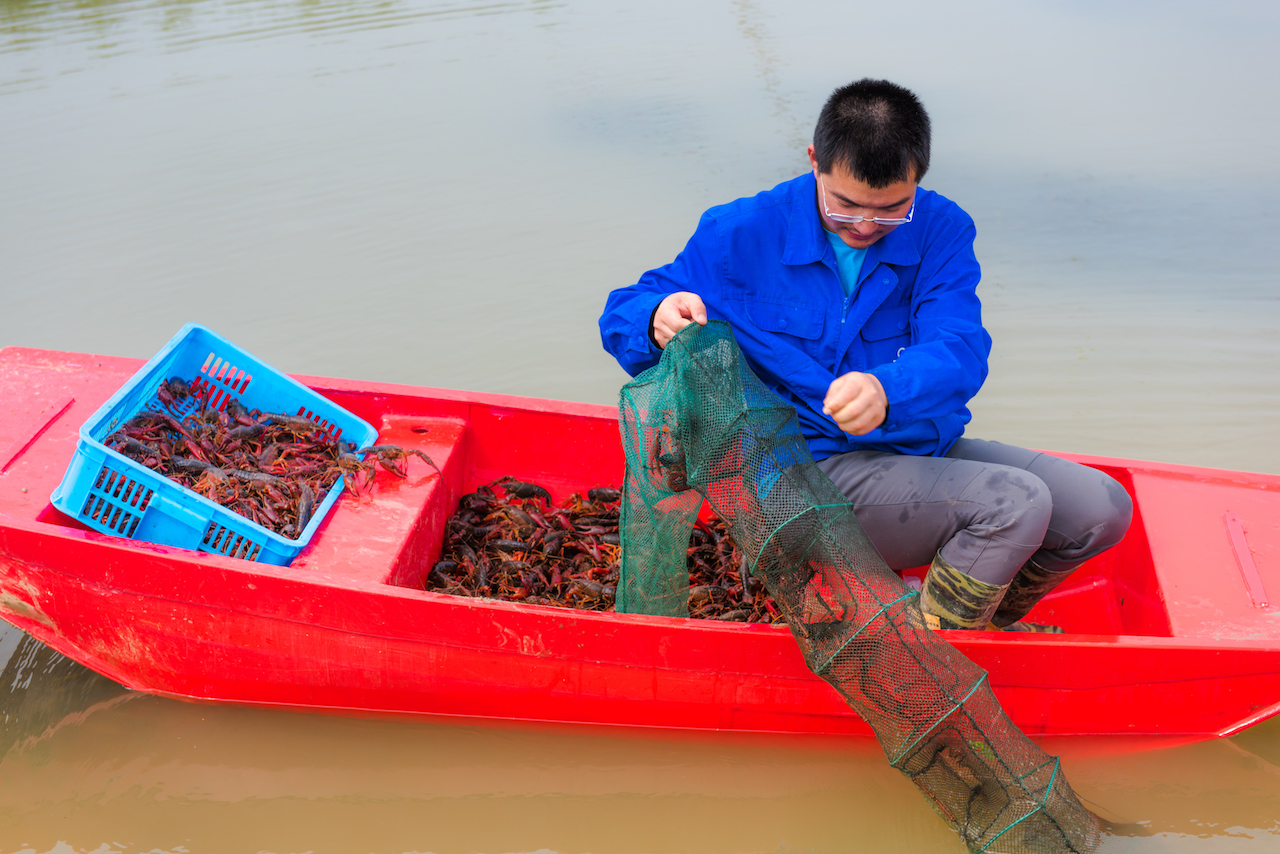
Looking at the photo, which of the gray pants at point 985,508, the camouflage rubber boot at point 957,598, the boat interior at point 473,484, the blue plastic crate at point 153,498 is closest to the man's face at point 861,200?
the gray pants at point 985,508

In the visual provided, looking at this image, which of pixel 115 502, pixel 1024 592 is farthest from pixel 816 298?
pixel 115 502

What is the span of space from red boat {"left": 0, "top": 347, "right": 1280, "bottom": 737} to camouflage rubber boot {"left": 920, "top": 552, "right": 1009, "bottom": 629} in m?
0.12

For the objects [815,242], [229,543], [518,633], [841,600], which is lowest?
[518,633]

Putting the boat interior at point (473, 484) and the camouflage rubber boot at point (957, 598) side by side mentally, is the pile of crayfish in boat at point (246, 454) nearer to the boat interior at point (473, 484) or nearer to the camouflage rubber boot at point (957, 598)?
the boat interior at point (473, 484)

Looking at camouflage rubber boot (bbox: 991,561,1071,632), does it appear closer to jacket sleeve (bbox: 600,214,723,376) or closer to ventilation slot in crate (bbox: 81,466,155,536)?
jacket sleeve (bbox: 600,214,723,376)

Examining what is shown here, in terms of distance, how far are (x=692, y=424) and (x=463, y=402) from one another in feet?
5.65

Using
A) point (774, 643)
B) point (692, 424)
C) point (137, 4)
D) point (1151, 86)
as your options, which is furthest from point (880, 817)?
point (137, 4)

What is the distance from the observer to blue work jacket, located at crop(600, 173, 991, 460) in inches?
122

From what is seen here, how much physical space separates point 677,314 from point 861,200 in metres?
0.66

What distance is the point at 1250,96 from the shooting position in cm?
952

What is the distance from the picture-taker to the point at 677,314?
2898mm

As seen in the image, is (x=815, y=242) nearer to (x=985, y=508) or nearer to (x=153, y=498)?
(x=985, y=508)

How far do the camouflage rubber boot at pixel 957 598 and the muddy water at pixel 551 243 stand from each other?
728 millimetres

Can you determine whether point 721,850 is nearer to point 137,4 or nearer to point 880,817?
point 880,817
